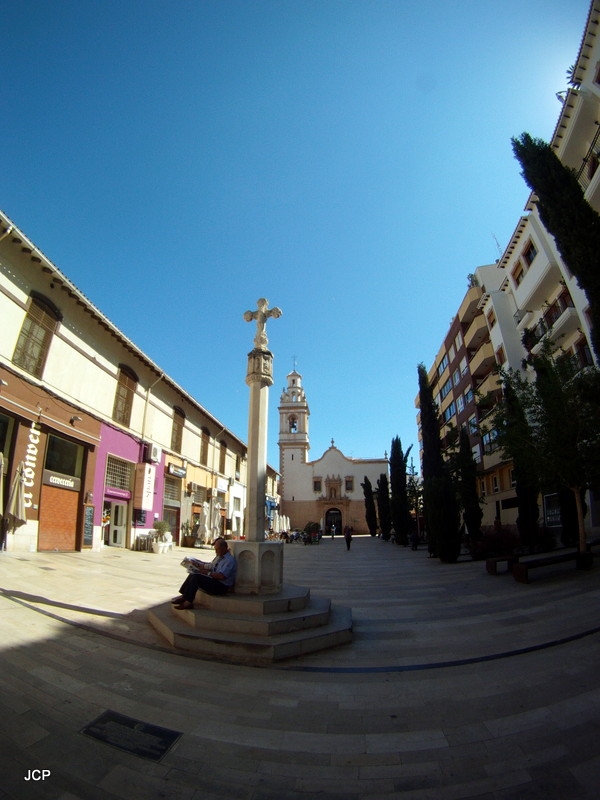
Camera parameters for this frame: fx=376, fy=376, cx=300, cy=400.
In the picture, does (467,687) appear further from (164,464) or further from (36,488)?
(164,464)

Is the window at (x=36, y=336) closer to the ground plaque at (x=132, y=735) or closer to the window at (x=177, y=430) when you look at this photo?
the window at (x=177, y=430)

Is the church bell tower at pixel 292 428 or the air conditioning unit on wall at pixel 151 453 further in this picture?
the church bell tower at pixel 292 428

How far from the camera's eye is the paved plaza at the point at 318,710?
7.63ft

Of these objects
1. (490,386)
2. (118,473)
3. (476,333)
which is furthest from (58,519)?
(476,333)

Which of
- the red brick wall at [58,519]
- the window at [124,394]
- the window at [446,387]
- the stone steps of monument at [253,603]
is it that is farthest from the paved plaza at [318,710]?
the window at [446,387]

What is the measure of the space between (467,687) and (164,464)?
2047 cm

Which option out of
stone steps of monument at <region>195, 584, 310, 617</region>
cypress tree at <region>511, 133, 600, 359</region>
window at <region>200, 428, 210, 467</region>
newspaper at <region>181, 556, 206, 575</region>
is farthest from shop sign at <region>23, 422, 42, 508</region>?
cypress tree at <region>511, 133, 600, 359</region>

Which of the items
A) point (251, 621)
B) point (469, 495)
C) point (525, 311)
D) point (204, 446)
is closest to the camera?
point (251, 621)

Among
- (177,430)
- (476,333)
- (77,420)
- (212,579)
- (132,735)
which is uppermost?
A: (476,333)

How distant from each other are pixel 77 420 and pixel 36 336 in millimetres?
3445

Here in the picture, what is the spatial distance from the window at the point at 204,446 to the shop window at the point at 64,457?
1222 cm

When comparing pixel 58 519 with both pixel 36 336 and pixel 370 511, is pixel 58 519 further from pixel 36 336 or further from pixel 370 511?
pixel 370 511

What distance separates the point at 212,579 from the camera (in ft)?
17.2

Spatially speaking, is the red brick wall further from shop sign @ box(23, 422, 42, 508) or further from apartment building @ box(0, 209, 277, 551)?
shop sign @ box(23, 422, 42, 508)
